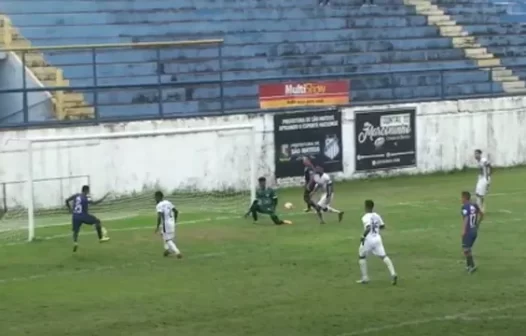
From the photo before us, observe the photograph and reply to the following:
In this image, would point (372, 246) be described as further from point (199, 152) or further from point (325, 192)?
point (199, 152)

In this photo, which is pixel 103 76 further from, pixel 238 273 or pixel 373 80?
pixel 238 273

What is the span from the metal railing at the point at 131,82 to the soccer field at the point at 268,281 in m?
5.55

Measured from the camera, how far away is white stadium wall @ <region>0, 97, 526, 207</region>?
34.3 m

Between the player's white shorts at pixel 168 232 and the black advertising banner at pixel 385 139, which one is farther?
the black advertising banner at pixel 385 139

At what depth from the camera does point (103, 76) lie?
39406 millimetres

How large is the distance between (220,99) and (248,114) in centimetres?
107

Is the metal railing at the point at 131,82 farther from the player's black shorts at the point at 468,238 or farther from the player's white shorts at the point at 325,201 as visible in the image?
the player's black shorts at the point at 468,238

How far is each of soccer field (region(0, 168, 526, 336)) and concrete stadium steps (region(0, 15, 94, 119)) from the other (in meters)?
5.62

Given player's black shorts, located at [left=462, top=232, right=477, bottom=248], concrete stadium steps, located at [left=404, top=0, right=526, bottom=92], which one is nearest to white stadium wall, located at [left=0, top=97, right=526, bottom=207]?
concrete stadium steps, located at [left=404, top=0, right=526, bottom=92]

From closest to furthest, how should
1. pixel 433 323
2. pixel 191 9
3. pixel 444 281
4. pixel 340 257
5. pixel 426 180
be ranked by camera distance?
pixel 433 323
pixel 444 281
pixel 340 257
pixel 426 180
pixel 191 9

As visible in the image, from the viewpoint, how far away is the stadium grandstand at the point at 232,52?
38.2 m

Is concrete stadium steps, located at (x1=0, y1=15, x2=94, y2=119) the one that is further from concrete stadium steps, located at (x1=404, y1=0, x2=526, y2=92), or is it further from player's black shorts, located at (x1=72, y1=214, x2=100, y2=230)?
concrete stadium steps, located at (x1=404, y1=0, x2=526, y2=92)

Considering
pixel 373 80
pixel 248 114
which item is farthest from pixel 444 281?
pixel 373 80

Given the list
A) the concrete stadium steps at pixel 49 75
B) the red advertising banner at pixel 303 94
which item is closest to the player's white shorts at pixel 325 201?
the red advertising banner at pixel 303 94
